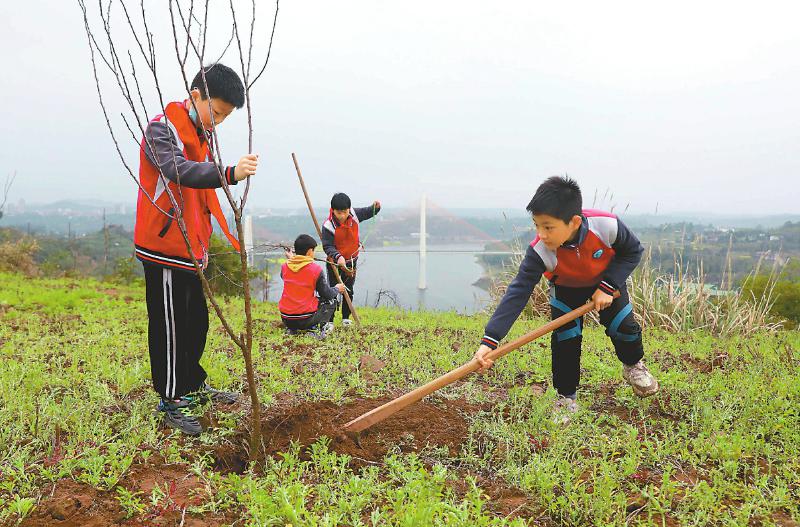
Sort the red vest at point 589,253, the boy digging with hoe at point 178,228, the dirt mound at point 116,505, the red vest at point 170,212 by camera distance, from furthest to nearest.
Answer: the red vest at point 589,253 → the red vest at point 170,212 → the boy digging with hoe at point 178,228 → the dirt mound at point 116,505

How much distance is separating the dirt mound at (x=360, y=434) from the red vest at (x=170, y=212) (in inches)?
37.1

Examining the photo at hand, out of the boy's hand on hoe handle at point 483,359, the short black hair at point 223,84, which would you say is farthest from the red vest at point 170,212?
the boy's hand on hoe handle at point 483,359

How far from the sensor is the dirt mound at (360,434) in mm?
2451

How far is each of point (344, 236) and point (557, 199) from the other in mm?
3771

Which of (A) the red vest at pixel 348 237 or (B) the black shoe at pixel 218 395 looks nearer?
(B) the black shoe at pixel 218 395

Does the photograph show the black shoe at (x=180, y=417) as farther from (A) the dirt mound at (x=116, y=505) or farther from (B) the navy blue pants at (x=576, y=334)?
(B) the navy blue pants at (x=576, y=334)

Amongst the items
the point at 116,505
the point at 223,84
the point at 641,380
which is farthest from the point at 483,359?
the point at 223,84

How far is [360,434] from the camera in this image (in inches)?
104

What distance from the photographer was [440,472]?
7.07 feet

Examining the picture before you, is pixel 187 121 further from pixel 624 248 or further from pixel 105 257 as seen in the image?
pixel 105 257

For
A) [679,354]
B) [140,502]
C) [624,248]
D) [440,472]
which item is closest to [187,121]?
[140,502]

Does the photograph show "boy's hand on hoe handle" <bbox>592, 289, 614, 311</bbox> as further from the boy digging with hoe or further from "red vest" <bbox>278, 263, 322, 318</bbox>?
"red vest" <bbox>278, 263, 322, 318</bbox>

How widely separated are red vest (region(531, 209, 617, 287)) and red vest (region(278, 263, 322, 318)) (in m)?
2.85

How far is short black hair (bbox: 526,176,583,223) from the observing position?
101 inches
